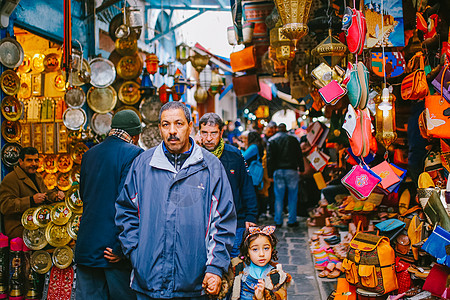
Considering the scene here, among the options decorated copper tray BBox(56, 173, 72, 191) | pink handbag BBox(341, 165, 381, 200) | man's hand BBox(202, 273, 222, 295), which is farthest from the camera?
decorated copper tray BBox(56, 173, 72, 191)

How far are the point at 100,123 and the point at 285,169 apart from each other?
344cm

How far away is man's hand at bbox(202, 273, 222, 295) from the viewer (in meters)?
2.38

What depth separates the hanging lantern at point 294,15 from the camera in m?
3.66

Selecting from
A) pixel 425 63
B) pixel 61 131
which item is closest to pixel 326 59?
pixel 425 63

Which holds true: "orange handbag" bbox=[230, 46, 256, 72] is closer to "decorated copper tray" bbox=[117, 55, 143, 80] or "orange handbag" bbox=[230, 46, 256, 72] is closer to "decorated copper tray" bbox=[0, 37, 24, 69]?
"decorated copper tray" bbox=[117, 55, 143, 80]

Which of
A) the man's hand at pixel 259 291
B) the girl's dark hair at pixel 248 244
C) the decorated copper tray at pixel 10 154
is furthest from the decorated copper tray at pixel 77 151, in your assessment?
the man's hand at pixel 259 291

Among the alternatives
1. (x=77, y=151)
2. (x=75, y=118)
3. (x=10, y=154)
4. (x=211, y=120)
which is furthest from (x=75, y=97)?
(x=211, y=120)

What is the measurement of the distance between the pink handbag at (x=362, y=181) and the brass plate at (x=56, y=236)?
2.79m

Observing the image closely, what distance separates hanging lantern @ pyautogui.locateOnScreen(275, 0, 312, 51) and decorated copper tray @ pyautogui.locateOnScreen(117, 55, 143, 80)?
4004 mm

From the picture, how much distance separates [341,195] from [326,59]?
8.63 feet

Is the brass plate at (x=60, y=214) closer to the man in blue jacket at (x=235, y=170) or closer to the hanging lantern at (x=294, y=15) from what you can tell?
the man in blue jacket at (x=235, y=170)

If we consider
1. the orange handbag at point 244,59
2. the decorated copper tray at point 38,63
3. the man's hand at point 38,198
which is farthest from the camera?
the decorated copper tray at point 38,63

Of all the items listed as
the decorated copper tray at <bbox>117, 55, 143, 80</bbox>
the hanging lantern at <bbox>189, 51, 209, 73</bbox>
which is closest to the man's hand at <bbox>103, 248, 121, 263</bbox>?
the decorated copper tray at <bbox>117, 55, 143, 80</bbox>

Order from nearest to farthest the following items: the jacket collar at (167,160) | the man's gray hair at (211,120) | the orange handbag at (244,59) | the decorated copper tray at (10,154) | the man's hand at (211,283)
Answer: the man's hand at (211,283) < the jacket collar at (167,160) < the man's gray hair at (211,120) < the decorated copper tray at (10,154) < the orange handbag at (244,59)
